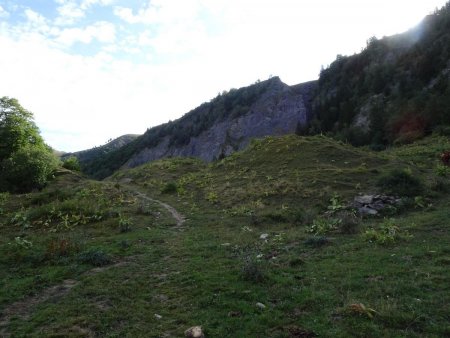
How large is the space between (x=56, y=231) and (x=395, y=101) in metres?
58.5

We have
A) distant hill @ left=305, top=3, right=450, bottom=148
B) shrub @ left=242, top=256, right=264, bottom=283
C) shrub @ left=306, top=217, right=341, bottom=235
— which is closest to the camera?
shrub @ left=242, top=256, right=264, bottom=283

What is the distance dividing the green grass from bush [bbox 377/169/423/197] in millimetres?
534

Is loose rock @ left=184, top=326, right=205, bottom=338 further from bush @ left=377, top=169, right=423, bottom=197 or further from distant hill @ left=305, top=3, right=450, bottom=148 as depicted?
distant hill @ left=305, top=3, right=450, bottom=148

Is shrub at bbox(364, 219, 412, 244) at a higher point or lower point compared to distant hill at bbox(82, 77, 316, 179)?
lower

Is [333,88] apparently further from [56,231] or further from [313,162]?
[56,231]

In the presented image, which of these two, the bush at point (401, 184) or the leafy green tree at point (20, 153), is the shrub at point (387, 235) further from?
the leafy green tree at point (20, 153)

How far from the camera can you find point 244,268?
12.0 metres

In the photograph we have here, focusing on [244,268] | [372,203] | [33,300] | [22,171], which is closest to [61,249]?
[33,300]

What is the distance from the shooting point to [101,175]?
5699 inches

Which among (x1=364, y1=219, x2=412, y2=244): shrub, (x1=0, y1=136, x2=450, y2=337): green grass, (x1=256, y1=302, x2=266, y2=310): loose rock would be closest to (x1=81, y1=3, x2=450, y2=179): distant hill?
(x1=0, y1=136, x2=450, y2=337): green grass

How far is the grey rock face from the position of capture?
113 metres

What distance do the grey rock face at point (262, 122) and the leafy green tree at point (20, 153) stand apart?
65.7 metres

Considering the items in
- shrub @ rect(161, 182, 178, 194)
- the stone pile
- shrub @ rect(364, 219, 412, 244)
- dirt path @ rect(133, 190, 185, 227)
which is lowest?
the stone pile

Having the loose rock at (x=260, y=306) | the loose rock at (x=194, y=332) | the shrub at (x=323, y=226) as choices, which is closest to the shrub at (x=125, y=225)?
the shrub at (x=323, y=226)
